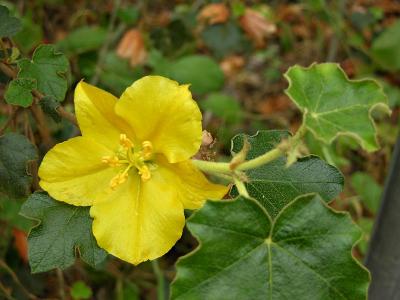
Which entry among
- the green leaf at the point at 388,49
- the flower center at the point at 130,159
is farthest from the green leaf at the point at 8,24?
the green leaf at the point at 388,49

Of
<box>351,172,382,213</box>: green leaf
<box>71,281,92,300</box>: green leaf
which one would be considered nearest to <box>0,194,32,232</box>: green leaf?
<box>71,281,92,300</box>: green leaf

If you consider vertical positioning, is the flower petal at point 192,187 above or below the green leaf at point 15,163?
above

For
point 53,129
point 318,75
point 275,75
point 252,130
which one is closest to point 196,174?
point 318,75

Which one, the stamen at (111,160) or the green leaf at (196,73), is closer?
the stamen at (111,160)

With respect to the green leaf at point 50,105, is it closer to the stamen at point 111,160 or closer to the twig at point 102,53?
the stamen at point 111,160

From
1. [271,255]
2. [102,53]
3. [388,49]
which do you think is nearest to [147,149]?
[271,255]

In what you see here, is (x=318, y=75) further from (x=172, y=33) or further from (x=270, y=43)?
(x=270, y=43)
